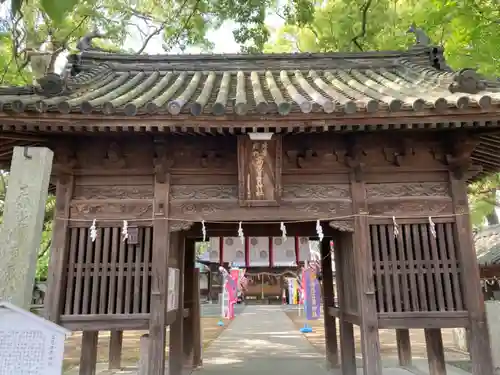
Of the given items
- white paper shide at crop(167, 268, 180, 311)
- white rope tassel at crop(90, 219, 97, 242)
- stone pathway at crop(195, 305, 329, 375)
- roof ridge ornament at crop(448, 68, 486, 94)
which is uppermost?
roof ridge ornament at crop(448, 68, 486, 94)

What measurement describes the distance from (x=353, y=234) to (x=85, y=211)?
4.26 metres

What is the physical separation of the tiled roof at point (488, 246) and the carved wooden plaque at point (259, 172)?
53.3 ft

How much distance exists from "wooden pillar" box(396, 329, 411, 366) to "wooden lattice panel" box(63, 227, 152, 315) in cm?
729

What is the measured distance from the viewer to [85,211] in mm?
6078

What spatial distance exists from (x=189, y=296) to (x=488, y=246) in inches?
719

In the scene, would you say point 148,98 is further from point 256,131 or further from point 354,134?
point 354,134

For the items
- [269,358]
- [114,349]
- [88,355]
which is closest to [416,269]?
[88,355]

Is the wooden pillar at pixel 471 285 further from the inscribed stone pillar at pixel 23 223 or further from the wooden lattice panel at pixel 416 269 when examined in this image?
the inscribed stone pillar at pixel 23 223

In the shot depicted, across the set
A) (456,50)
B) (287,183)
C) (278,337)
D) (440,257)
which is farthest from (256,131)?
(278,337)

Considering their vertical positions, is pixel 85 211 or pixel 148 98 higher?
pixel 148 98

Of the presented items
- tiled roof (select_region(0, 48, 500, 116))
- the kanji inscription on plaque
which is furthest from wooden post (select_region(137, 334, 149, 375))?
tiled roof (select_region(0, 48, 500, 116))

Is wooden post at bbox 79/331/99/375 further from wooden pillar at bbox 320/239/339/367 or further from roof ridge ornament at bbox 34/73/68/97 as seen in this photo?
wooden pillar at bbox 320/239/339/367

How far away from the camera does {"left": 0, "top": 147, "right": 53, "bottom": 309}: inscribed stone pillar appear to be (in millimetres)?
4617

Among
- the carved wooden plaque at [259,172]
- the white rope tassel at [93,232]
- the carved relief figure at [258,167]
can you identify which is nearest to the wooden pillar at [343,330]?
the carved wooden plaque at [259,172]
